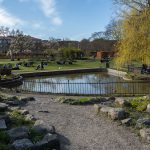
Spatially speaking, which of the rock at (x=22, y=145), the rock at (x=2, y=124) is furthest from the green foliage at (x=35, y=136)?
the rock at (x=2, y=124)

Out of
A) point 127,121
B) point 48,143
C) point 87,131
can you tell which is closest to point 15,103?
point 87,131

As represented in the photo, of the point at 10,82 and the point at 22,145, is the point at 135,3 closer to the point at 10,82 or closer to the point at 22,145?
the point at 10,82

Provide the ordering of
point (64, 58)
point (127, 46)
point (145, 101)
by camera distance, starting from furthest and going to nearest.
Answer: point (64, 58), point (127, 46), point (145, 101)

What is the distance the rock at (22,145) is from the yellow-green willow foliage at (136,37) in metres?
19.7

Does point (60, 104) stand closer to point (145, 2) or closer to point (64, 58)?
point (145, 2)

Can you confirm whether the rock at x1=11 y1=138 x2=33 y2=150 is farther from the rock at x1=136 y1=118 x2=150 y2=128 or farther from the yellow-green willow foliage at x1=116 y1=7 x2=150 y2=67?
the yellow-green willow foliage at x1=116 y1=7 x2=150 y2=67

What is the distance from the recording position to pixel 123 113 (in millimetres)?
12656

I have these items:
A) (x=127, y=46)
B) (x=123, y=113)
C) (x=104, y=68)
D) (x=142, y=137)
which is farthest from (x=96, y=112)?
(x=104, y=68)

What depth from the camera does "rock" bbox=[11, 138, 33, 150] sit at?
341 inches

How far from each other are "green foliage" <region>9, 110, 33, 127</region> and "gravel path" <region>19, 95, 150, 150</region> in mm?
857

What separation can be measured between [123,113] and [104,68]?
39.2 m

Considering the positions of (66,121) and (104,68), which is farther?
(104,68)

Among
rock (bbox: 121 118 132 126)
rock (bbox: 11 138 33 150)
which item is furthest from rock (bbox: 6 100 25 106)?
rock (bbox: 11 138 33 150)

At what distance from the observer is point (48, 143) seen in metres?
9.09
